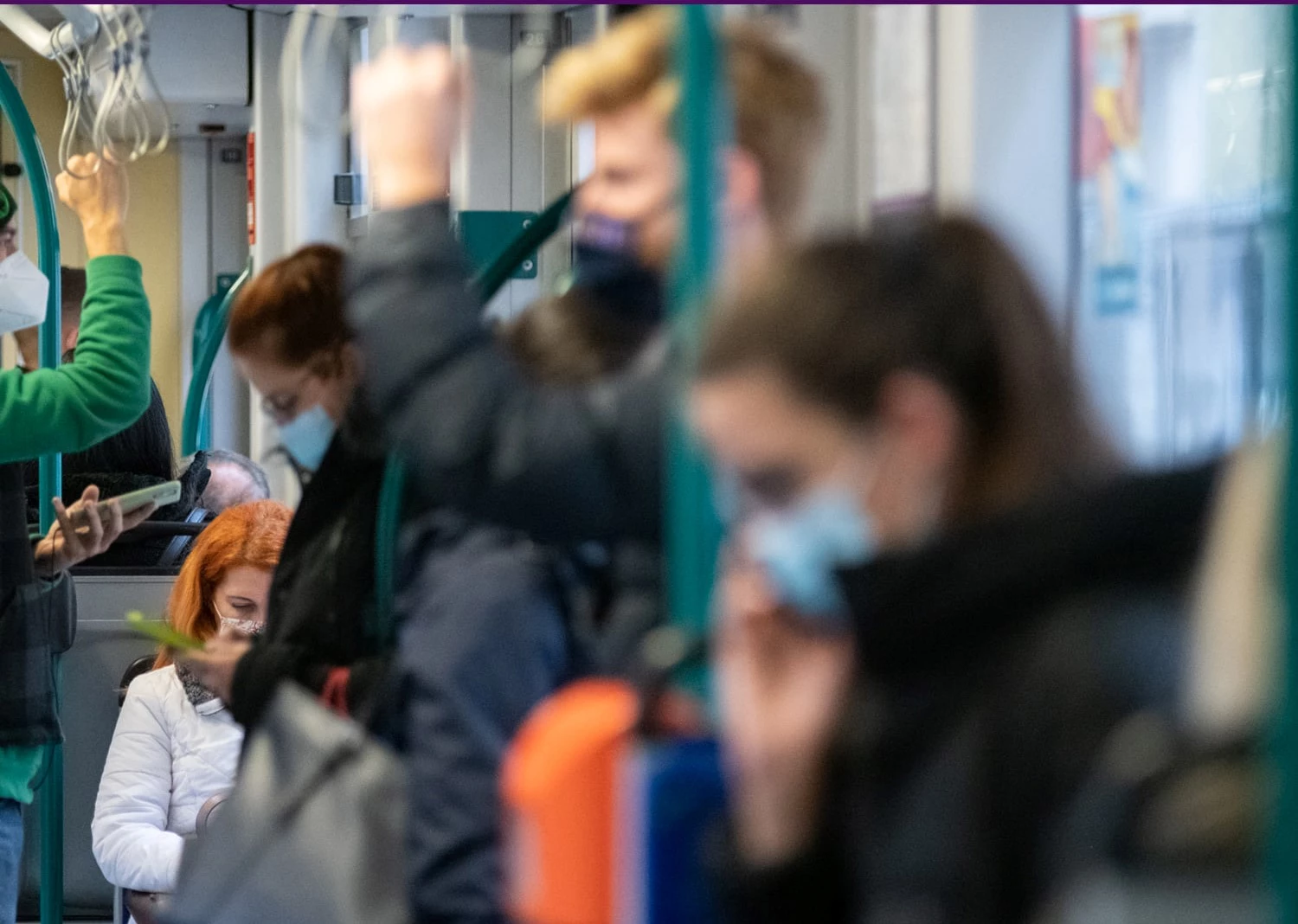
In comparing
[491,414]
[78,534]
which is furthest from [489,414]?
[78,534]

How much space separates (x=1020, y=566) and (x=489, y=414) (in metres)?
0.46

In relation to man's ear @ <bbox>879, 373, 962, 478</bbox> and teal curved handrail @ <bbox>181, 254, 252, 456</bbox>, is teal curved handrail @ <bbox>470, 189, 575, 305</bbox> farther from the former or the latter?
teal curved handrail @ <bbox>181, 254, 252, 456</bbox>

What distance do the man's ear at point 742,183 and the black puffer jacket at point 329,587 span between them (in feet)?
1.57

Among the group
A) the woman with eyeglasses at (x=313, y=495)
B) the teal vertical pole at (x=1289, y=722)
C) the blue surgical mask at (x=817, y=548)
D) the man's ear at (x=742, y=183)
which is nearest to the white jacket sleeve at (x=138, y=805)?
the woman with eyeglasses at (x=313, y=495)

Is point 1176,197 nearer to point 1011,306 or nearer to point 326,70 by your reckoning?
point 1011,306

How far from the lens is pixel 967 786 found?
888mm

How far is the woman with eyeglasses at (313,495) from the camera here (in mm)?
1519

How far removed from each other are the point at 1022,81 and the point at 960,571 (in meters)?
0.35

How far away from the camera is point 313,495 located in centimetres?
157

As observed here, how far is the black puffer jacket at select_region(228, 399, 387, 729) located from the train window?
69 cm

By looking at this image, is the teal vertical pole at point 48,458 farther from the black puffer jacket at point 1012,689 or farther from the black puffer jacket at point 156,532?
the black puffer jacket at point 1012,689

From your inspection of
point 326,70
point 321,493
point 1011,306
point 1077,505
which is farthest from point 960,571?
point 326,70

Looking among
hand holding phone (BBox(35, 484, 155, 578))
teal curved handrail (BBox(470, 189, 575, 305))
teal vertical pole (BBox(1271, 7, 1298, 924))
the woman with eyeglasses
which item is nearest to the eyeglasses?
the woman with eyeglasses

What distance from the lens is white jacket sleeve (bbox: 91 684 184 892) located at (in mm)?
2883
